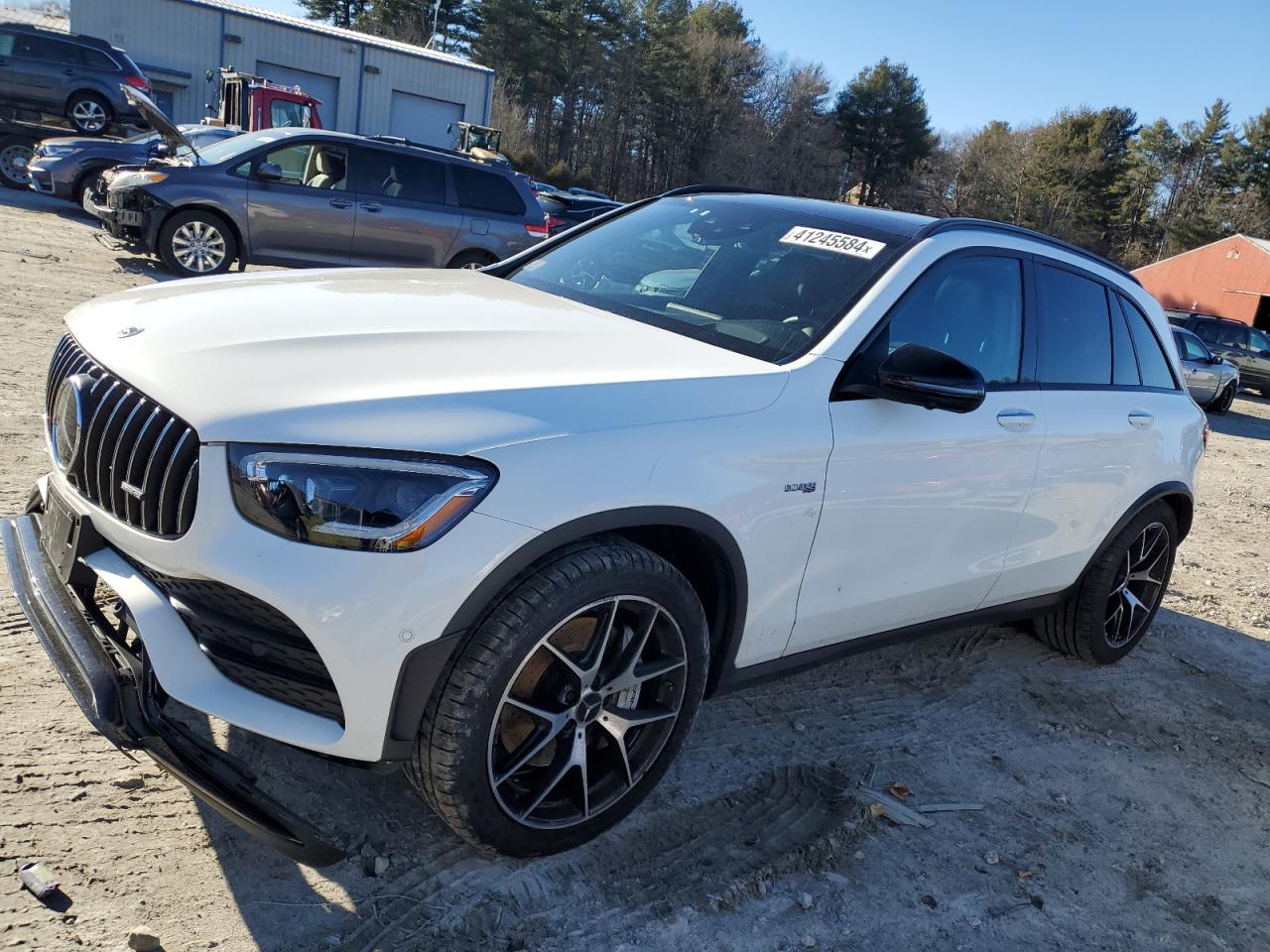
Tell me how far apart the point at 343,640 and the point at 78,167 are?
14999mm

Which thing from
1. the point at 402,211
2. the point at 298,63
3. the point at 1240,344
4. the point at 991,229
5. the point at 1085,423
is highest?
the point at 298,63

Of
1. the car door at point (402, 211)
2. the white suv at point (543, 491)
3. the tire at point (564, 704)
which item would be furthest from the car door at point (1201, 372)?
the tire at point (564, 704)

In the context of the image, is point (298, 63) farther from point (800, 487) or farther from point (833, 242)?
point (800, 487)

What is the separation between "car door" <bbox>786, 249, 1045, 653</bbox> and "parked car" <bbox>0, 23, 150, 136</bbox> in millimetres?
17109

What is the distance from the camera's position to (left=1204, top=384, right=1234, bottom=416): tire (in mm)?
19047

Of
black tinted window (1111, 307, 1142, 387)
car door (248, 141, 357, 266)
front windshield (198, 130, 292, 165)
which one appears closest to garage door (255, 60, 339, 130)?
front windshield (198, 130, 292, 165)

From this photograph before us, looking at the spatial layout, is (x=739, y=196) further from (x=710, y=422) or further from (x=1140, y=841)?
(x=1140, y=841)

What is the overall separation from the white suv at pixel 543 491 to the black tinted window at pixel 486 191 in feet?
28.2

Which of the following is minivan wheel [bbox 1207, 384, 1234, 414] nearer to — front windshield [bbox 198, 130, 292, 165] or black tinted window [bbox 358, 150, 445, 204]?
black tinted window [bbox 358, 150, 445, 204]

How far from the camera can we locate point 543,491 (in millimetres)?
2418

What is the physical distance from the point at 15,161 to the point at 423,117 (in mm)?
23811

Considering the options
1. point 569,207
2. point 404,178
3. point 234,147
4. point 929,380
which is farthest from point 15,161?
point 929,380

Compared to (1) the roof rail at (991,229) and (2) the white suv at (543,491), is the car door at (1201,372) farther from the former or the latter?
(2) the white suv at (543,491)

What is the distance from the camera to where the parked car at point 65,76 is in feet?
56.0
